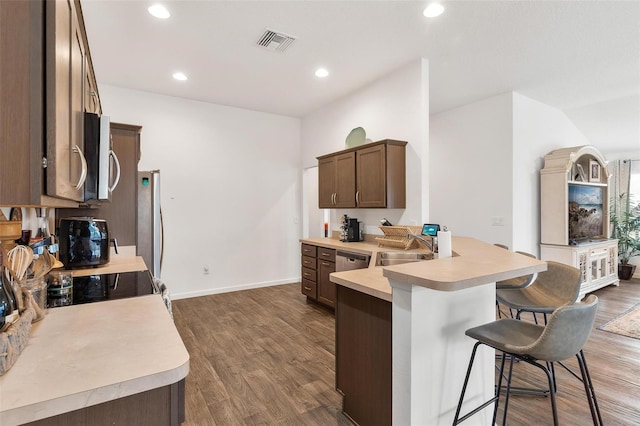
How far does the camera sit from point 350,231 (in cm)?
438

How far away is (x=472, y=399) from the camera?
1.79 m

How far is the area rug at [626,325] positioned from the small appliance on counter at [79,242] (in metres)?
5.17

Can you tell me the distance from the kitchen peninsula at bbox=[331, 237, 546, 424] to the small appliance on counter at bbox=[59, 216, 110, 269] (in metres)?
1.93

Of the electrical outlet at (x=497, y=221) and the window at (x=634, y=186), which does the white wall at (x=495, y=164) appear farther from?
the window at (x=634, y=186)

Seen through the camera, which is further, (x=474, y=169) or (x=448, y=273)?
(x=474, y=169)

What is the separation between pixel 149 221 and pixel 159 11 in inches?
78.4

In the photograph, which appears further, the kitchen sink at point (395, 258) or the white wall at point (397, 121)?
the white wall at point (397, 121)

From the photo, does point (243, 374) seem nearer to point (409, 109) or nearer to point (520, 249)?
point (409, 109)

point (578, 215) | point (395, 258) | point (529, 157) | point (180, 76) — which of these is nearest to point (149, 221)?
point (180, 76)

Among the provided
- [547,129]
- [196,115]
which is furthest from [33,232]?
[547,129]

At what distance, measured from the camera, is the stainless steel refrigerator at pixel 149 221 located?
10.9 ft

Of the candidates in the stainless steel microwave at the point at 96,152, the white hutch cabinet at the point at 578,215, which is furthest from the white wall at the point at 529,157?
the stainless steel microwave at the point at 96,152

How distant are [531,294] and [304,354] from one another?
1.96m

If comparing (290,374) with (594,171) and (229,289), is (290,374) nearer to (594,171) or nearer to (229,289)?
(229,289)
